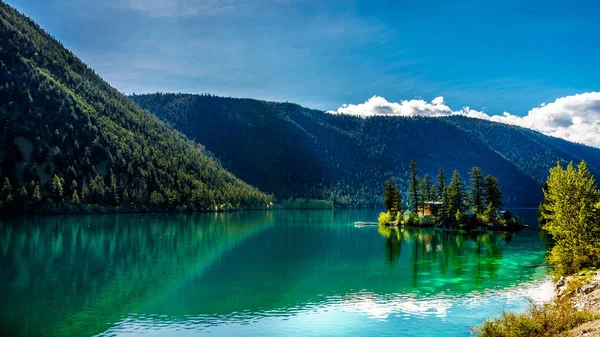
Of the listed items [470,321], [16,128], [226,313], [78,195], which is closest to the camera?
[470,321]

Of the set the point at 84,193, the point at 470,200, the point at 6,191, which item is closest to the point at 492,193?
the point at 470,200

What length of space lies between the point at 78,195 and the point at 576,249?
173003 millimetres

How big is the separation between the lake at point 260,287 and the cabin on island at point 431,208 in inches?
1602

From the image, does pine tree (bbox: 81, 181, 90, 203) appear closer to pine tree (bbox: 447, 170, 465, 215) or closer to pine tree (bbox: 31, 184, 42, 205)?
pine tree (bbox: 31, 184, 42, 205)

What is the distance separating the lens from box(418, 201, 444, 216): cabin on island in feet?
419

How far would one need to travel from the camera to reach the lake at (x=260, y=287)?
3306cm

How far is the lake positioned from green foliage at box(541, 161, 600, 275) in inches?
138

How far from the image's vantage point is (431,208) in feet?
427

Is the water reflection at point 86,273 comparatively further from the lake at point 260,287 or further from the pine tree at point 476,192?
the pine tree at point 476,192

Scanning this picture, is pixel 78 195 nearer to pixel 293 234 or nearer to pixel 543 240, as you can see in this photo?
pixel 293 234

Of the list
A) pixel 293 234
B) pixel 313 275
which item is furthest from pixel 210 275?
pixel 293 234

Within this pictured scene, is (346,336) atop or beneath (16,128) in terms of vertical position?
beneath

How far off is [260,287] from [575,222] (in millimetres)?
29634

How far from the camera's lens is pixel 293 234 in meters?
109
